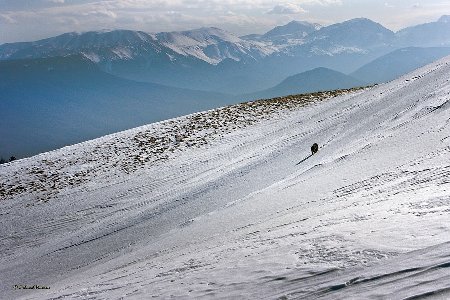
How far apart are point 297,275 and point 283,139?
24137mm

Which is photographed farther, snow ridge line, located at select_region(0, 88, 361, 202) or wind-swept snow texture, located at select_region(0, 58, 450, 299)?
A: snow ridge line, located at select_region(0, 88, 361, 202)

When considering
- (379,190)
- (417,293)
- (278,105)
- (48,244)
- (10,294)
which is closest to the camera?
(417,293)

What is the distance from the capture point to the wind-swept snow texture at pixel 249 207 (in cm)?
655

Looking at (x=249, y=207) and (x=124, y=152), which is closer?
(x=249, y=207)

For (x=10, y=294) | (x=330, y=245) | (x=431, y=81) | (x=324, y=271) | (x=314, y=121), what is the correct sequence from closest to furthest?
(x=324, y=271) → (x=330, y=245) → (x=10, y=294) → (x=431, y=81) → (x=314, y=121)

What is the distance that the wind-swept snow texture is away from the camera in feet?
21.5

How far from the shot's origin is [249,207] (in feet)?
48.4

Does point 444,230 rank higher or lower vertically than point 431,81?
lower

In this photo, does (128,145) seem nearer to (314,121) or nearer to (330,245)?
(314,121)

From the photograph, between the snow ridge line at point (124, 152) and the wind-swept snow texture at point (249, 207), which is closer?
the wind-swept snow texture at point (249, 207)

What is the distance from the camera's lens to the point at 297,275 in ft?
21.3

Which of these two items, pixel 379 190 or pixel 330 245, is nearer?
pixel 330 245

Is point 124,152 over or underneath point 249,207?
over

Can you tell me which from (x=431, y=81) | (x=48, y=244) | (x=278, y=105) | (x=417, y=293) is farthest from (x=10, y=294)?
(x=278, y=105)
